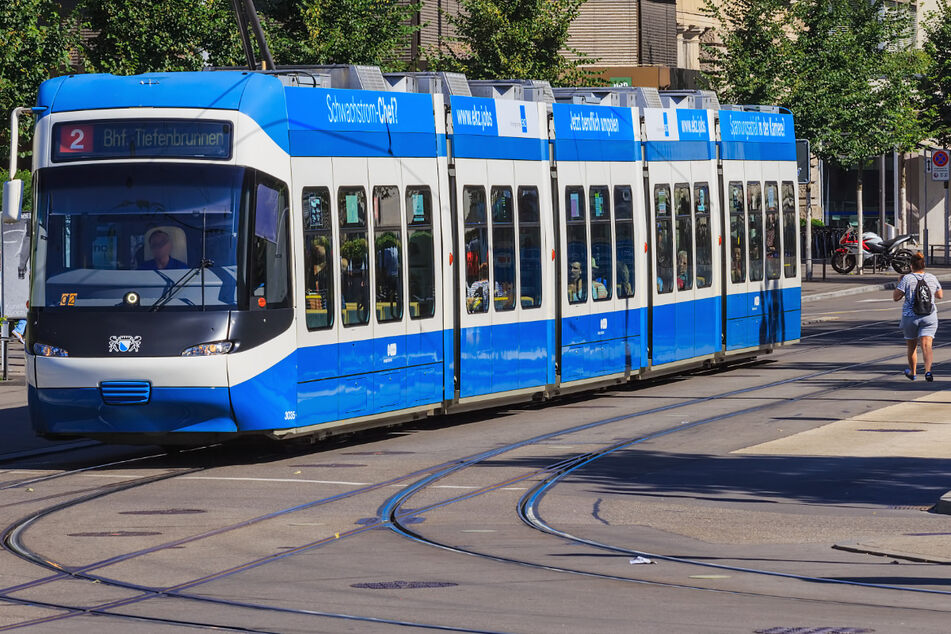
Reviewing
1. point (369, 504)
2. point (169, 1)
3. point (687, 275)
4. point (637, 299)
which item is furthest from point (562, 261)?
point (169, 1)

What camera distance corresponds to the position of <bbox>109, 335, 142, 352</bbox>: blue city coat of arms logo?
552 inches

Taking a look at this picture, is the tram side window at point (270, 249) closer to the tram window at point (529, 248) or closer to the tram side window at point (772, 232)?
the tram window at point (529, 248)

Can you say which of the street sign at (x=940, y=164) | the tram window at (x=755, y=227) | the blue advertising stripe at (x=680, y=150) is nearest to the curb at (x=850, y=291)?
the street sign at (x=940, y=164)

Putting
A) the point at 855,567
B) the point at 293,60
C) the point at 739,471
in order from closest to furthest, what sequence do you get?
the point at 855,567 < the point at 739,471 < the point at 293,60

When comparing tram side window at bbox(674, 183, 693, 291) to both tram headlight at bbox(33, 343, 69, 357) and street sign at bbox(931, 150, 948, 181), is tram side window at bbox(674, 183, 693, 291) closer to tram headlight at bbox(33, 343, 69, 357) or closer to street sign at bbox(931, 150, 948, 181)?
tram headlight at bbox(33, 343, 69, 357)

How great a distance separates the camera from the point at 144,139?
1437 cm

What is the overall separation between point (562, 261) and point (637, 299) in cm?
197

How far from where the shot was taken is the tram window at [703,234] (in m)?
22.3

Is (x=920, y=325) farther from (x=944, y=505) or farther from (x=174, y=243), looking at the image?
(x=174, y=243)

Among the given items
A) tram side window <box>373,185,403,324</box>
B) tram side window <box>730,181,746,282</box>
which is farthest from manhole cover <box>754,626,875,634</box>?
tram side window <box>730,181,746,282</box>

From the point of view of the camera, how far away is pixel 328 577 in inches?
376

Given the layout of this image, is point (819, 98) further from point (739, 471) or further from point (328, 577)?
point (328, 577)

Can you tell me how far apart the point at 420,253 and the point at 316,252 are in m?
1.75

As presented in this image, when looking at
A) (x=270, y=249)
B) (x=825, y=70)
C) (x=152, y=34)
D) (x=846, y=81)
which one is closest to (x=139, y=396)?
(x=270, y=249)
